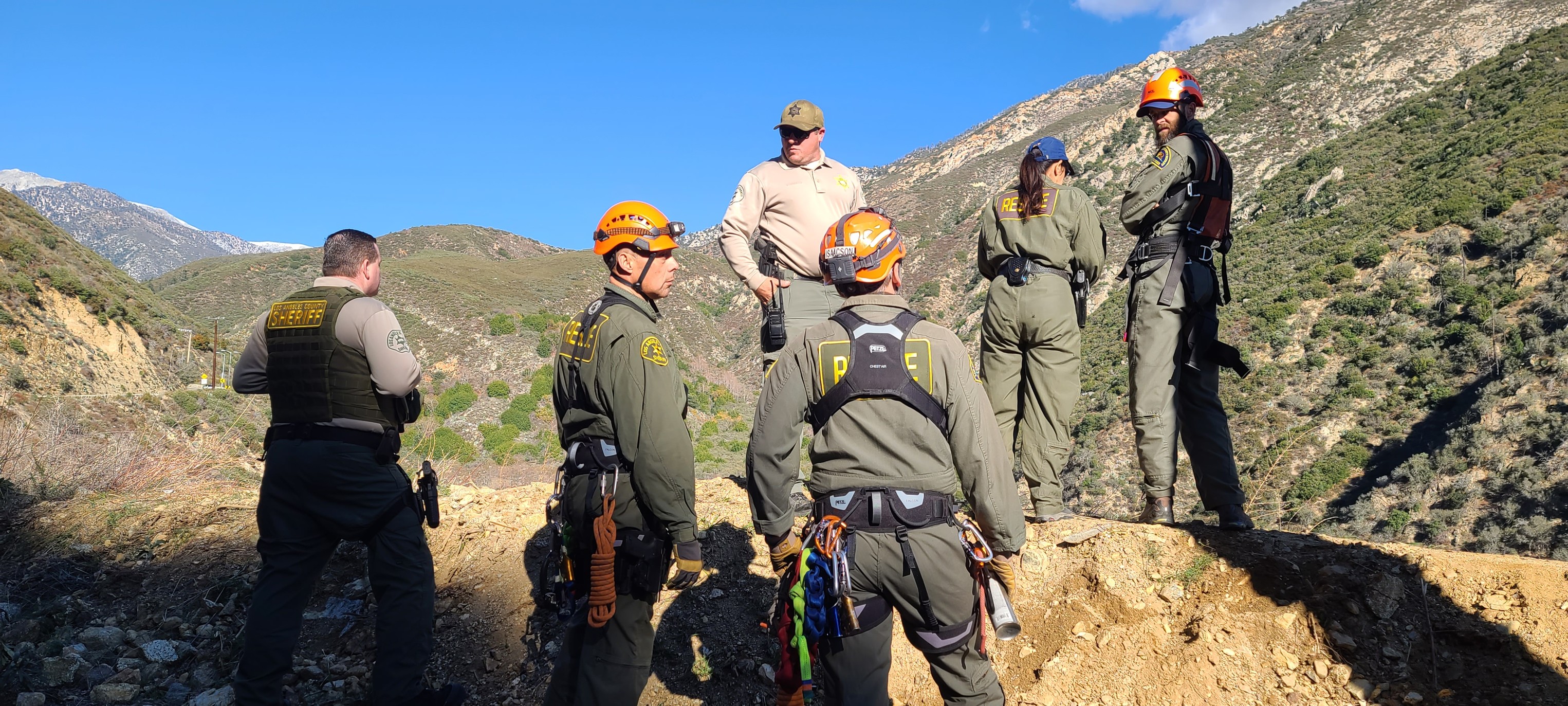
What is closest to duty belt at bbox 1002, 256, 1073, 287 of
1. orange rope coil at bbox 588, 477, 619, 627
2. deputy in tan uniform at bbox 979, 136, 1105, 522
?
deputy in tan uniform at bbox 979, 136, 1105, 522

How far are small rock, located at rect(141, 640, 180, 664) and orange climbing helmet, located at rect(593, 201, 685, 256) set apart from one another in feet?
12.9

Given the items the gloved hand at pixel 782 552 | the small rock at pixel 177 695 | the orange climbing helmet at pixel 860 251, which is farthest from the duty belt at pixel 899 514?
the small rock at pixel 177 695

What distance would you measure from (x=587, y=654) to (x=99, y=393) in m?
24.9

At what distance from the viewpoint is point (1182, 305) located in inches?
179

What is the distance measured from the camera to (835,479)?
2.74 metres

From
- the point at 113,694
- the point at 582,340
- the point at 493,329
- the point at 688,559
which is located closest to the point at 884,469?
the point at 688,559

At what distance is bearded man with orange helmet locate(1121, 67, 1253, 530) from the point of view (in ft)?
14.8

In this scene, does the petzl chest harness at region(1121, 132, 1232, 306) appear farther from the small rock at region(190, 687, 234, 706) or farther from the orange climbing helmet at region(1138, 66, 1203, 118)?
the small rock at region(190, 687, 234, 706)

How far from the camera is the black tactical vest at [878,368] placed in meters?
2.69

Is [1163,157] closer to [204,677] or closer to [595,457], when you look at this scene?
[595,457]

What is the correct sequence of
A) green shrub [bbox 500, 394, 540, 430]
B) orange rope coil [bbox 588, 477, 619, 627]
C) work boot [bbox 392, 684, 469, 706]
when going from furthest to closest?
green shrub [bbox 500, 394, 540, 430], work boot [bbox 392, 684, 469, 706], orange rope coil [bbox 588, 477, 619, 627]

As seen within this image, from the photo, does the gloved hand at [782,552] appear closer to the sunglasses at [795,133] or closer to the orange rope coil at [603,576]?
the orange rope coil at [603,576]

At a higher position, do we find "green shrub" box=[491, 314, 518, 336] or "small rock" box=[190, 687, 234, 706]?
"green shrub" box=[491, 314, 518, 336]

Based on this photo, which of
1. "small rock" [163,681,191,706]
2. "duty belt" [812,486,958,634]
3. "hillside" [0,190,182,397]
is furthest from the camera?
"hillside" [0,190,182,397]
